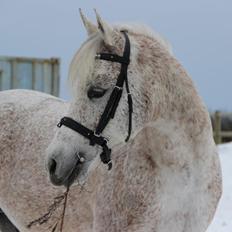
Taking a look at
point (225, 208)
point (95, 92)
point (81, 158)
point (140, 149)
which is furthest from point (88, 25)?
point (225, 208)

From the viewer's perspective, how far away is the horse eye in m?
3.28

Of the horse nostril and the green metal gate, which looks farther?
the green metal gate

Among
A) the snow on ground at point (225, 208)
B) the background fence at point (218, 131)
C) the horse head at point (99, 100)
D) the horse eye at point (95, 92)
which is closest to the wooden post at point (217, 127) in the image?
the background fence at point (218, 131)

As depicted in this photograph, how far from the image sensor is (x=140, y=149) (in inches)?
148

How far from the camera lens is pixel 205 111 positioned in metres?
3.65

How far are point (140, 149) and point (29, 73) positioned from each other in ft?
25.8

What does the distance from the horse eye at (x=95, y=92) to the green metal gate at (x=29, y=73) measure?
26.3 feet

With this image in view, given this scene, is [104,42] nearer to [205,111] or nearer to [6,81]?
[205,111]

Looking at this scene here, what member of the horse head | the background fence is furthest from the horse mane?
the background fence

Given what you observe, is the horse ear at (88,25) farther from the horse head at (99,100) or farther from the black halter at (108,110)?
the black halter at (108,110)

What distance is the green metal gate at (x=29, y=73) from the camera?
37.1 feet

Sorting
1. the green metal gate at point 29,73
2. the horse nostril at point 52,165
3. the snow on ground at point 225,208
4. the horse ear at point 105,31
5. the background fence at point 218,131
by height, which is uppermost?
the horse ear at point 105,31

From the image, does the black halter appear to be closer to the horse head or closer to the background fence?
the horse head

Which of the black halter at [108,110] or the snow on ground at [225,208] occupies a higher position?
the black halter at [108,110]
